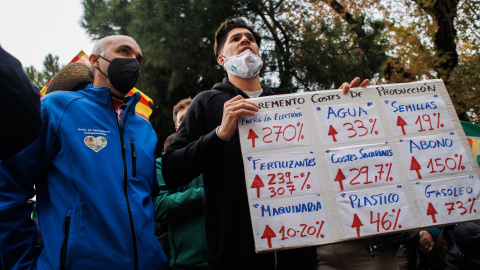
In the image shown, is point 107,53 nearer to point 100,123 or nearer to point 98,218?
point 100,123

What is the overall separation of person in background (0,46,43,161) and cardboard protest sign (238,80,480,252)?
100 centimetres

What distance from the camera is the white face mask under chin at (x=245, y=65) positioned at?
226 centimetres

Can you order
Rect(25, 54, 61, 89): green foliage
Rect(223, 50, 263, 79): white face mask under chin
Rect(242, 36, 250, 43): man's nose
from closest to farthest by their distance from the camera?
Rect(223, 50, 263, 79): white face mask under chin < Rect(242, 36, 250, 43): man's nose < Rect(25, 54, 61, 89): green foliage

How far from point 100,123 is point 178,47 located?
17.3 ft

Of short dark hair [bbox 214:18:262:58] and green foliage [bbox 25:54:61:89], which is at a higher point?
green foliage [bbox 25:54:61:89]

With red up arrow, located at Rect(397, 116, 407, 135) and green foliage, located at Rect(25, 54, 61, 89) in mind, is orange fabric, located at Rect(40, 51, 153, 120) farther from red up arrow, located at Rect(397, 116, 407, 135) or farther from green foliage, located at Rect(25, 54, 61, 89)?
green foliage, located at Rect(25, 54, 61, 89)

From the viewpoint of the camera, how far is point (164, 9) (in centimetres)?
649

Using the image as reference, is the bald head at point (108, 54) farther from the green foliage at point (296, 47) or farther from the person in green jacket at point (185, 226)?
the green foliage at point (296, 47)

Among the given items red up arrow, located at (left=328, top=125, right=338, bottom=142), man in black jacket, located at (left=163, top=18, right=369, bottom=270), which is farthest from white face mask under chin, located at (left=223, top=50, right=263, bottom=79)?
red up arrow, located at (left=328, top=125, right=338, bottom=142)

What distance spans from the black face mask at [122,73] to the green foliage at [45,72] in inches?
648

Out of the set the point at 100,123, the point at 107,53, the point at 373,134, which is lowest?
the point at 373,134

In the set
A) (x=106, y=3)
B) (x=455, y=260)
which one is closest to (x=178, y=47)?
(x=106, y=3)

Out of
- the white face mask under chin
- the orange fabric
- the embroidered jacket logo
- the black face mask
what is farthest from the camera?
the orange fabric

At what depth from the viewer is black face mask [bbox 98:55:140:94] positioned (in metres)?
1.98
